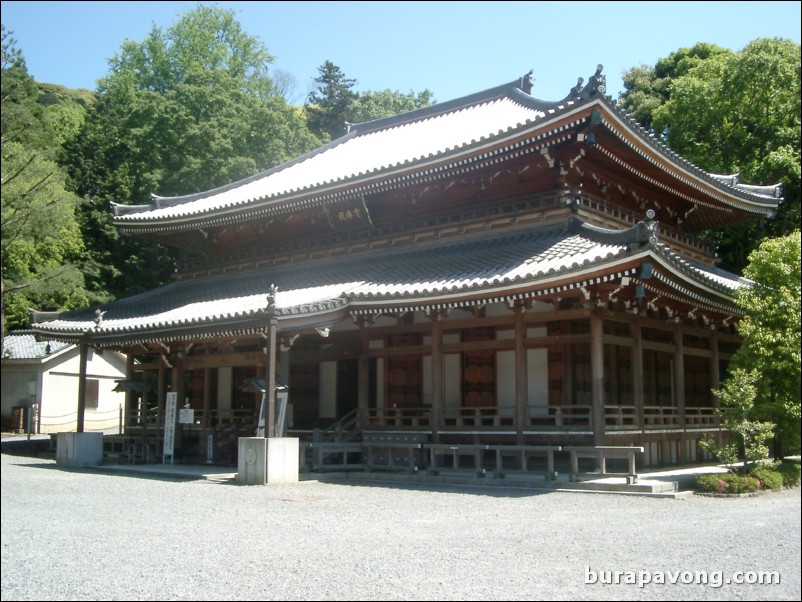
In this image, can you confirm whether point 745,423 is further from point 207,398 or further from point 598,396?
point 207,398

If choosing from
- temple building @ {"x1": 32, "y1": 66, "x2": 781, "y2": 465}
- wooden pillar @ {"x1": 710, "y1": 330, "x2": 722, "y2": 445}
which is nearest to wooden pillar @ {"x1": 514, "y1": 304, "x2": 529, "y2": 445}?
temple building @ {"x1": 32, "y1": 66, "x2": 781, "y2": 465}

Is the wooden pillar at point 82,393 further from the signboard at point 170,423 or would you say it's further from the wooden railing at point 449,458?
the wooden railing at point 449,458

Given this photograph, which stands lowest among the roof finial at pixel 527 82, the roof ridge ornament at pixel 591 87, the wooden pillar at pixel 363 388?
the wooden pillar at pixel 363 388

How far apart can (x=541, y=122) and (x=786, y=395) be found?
7016 mm

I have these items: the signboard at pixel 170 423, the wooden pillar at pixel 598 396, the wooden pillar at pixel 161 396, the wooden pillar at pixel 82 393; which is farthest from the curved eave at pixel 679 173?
the wooden pillar at pixel 82 393

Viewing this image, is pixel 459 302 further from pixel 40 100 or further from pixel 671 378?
pixel 40 100

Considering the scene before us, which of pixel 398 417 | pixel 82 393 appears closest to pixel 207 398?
pixel 82 393

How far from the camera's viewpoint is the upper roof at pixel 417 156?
1616 centimetres

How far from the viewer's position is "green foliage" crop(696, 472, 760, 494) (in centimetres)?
1262

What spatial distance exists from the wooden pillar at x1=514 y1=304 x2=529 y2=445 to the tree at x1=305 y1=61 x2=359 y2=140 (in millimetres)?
36296

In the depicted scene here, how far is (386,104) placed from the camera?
4712 centimetres

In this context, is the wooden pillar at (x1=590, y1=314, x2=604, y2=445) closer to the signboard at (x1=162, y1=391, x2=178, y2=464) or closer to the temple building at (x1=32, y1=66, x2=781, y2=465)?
the temple building at (x1=32, y1=66, x2=781, y2=465)

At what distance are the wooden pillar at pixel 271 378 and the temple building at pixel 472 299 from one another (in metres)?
0.04

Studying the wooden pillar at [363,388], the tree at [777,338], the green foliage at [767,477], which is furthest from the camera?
the wooden pillar at [363,388]
